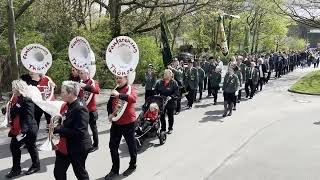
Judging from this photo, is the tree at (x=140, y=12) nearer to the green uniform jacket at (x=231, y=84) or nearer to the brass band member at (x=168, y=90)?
the green uniform jacket at (x=231, y=84)

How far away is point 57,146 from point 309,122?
9.28 m

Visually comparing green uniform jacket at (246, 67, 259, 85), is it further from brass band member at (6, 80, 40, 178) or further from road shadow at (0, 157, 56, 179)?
brass band member at (6, 80, 40, 178)

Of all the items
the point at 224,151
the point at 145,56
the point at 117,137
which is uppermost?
the point at 145,56

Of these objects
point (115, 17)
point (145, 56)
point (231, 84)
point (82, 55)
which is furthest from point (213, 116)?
point (145, 56)

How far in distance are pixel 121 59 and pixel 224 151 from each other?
348 cm

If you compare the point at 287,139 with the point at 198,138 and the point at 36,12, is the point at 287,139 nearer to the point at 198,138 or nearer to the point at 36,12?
the point at 198,138

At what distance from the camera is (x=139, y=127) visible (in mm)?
10422

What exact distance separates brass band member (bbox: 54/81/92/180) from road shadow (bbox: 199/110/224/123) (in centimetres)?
769

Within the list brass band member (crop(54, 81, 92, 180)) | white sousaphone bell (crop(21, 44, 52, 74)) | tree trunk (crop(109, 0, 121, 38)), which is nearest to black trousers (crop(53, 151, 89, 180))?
brass band member (crop(54, 81, 92, 180))

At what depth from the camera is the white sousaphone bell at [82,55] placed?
9.98m

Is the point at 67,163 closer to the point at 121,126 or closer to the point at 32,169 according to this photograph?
the point at 121,126

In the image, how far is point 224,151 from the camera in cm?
1031

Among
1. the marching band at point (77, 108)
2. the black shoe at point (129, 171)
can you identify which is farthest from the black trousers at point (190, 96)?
the black shoe at point (129, 171)

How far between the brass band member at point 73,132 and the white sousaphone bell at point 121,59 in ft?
5.27
